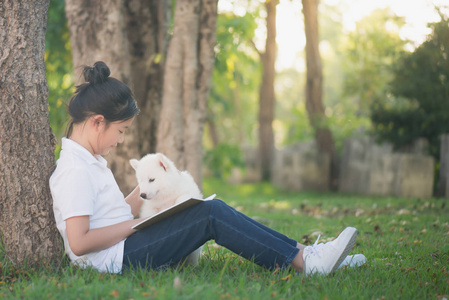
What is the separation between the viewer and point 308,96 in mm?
14016

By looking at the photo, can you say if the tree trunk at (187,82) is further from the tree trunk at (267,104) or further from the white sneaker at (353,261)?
the tree trunk at (267,104)

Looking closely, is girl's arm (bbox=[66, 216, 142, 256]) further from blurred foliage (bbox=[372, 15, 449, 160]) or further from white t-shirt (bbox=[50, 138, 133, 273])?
blurred foliage (bbox=[372, 15, 449, 160])

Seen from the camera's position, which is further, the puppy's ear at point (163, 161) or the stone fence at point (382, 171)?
the stone fence at point (382, 171)

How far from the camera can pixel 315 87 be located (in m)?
13.8

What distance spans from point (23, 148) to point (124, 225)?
36.6 inches

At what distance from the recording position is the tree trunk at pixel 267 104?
17359 mm

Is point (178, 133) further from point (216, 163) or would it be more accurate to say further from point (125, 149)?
point (216, 163)

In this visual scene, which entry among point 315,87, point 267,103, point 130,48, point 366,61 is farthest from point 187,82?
point 366,61

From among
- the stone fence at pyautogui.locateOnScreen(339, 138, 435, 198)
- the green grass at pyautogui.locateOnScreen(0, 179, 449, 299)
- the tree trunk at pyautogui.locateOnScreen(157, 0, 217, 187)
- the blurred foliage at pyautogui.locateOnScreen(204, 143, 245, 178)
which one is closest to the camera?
the green grass at pyautogui.locateOnScreen(0, 179, 449, 299)

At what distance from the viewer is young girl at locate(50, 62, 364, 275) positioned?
11.7 ft

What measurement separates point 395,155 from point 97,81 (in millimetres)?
9030

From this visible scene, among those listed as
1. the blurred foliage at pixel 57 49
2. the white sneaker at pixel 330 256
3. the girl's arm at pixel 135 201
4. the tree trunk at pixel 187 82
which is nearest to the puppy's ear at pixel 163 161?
the girl's arm at pixel 135 201

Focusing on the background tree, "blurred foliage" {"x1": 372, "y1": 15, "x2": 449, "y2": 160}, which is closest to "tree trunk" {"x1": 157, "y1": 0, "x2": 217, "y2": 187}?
"blurred foliage" {"x1": 372, "y1": 15, "x2": 449, "y2": 160}

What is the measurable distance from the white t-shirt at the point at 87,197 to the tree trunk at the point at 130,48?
2895 millimetres
